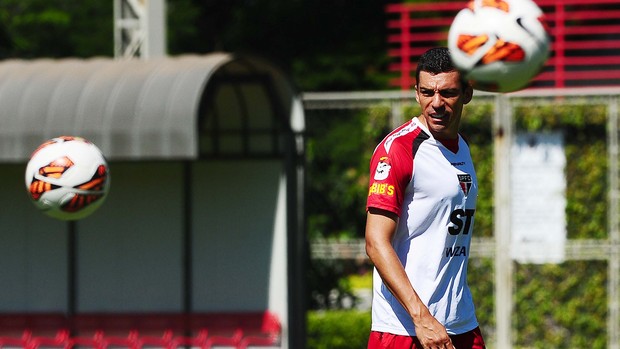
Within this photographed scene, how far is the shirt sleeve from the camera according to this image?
224 inches

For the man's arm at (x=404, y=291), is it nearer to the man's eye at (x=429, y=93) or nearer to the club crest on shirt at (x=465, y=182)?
the club crest on shirt at (x=465, y=182)

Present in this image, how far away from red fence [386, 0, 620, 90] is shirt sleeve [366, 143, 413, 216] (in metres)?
0.90

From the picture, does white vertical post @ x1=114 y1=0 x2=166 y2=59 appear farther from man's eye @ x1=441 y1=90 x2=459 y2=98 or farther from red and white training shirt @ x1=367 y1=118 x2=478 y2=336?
man's eye @ x1=441 y1=90 x2=459 y2=98

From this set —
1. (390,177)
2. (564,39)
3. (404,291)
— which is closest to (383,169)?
(390,177)

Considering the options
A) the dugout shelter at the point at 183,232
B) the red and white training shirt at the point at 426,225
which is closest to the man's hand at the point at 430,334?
the red and white training shirt at the point at 426,225

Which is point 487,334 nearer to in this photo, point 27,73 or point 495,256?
point 495,256

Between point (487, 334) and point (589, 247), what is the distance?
1.37 metres

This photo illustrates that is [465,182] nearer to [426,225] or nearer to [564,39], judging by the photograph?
[426,225]

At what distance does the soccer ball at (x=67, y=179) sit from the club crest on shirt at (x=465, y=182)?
11.8ft

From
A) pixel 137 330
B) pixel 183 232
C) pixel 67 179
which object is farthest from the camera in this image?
pixel 183 232

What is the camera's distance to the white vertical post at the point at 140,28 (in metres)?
13.2

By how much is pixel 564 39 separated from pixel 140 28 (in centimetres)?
1649

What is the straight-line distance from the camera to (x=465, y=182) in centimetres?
600

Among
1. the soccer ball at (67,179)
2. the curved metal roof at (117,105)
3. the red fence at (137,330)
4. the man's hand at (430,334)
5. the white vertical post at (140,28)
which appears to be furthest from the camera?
the white vertical post at (140,28)
